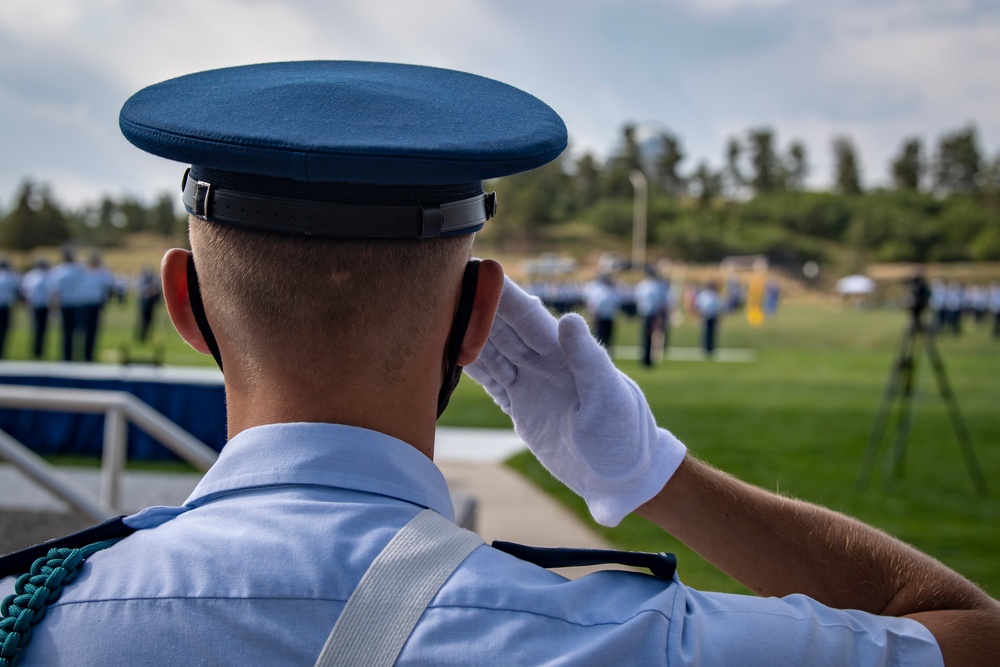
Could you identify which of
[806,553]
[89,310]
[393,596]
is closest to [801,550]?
[806,553]

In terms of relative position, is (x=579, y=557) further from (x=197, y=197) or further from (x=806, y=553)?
(x=197, y=197)

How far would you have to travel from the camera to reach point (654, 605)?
2.64ft

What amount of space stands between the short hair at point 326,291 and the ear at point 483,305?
2.1 inches

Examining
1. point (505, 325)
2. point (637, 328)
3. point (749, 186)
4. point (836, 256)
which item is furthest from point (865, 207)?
point (505, 325)

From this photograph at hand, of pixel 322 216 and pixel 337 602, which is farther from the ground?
pixel 322 216

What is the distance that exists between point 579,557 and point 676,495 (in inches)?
8.0

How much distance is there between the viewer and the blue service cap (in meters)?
0.81

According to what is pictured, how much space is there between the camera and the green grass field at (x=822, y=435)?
17.7 feet

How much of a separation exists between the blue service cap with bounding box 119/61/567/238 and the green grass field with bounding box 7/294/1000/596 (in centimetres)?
74

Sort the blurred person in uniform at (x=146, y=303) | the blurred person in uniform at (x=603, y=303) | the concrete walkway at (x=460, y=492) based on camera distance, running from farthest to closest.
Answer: the blurred person in uniform at (x=146, y=303)
the blurred person in uniform at (x=603, y=303)
the concrete walkway at (x=460, y=492)

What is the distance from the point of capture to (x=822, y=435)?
358 inches

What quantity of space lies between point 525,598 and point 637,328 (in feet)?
100

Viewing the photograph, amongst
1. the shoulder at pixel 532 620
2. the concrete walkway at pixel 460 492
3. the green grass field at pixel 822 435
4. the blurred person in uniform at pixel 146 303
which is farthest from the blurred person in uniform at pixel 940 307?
the shoulder at pixel 532 620

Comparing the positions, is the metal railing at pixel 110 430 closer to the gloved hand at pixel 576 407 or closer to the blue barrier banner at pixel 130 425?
the blue barrier banner at pixel 130 425
